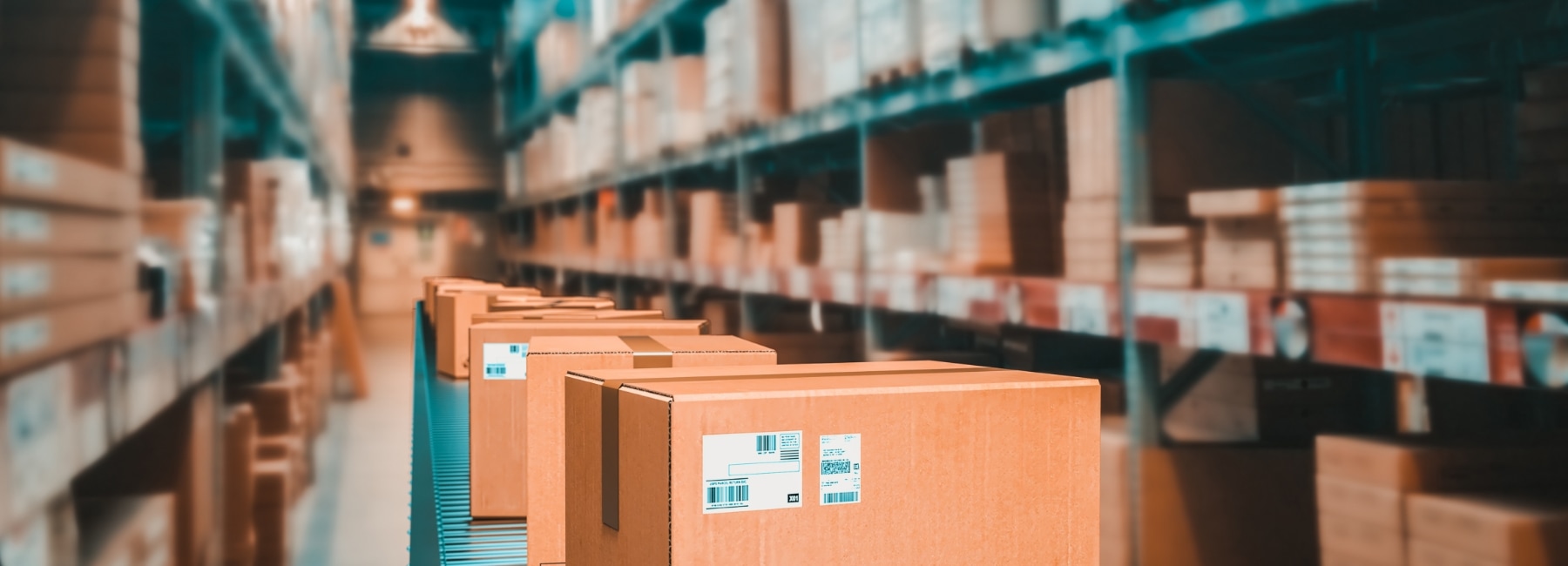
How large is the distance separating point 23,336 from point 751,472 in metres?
0.96

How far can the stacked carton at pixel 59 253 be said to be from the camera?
1427mm

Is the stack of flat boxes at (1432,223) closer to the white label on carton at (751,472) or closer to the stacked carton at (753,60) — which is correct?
the white label on carton at (751,472)

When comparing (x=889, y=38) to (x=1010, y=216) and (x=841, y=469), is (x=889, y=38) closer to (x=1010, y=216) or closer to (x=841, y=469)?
(x=1010, y=216)

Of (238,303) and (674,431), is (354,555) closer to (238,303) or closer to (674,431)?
(238,303)

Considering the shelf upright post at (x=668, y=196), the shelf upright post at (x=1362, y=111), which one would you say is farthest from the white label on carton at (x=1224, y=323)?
the shelf upright post at (x=668, y=196)

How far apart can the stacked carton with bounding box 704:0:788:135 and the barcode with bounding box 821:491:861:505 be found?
3859mm

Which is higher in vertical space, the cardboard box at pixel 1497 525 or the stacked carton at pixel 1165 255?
the stacked carton at pixel 1165 255

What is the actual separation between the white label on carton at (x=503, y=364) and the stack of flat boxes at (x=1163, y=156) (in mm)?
1426

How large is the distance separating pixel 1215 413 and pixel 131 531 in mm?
2513

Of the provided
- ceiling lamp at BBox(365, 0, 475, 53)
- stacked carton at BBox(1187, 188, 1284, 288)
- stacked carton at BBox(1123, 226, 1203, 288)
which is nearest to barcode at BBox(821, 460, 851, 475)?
stacked carton at BBox(1187, 188, 1284, 288)

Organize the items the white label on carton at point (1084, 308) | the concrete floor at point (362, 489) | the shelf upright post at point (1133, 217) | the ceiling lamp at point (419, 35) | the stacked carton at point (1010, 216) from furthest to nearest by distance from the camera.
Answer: the ceiling lamp at point (419, 35)
the concrete floor at point (362, 489)
the stacked carton at point (1010, 216)
the white label on carton at point (1084, 308)
the shelf upright post at point (1133, 217)

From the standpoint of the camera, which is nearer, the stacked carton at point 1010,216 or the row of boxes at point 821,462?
the row of boxes at point 821,462

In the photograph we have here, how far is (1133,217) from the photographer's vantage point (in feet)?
9.02

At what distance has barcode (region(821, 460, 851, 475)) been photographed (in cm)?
126
